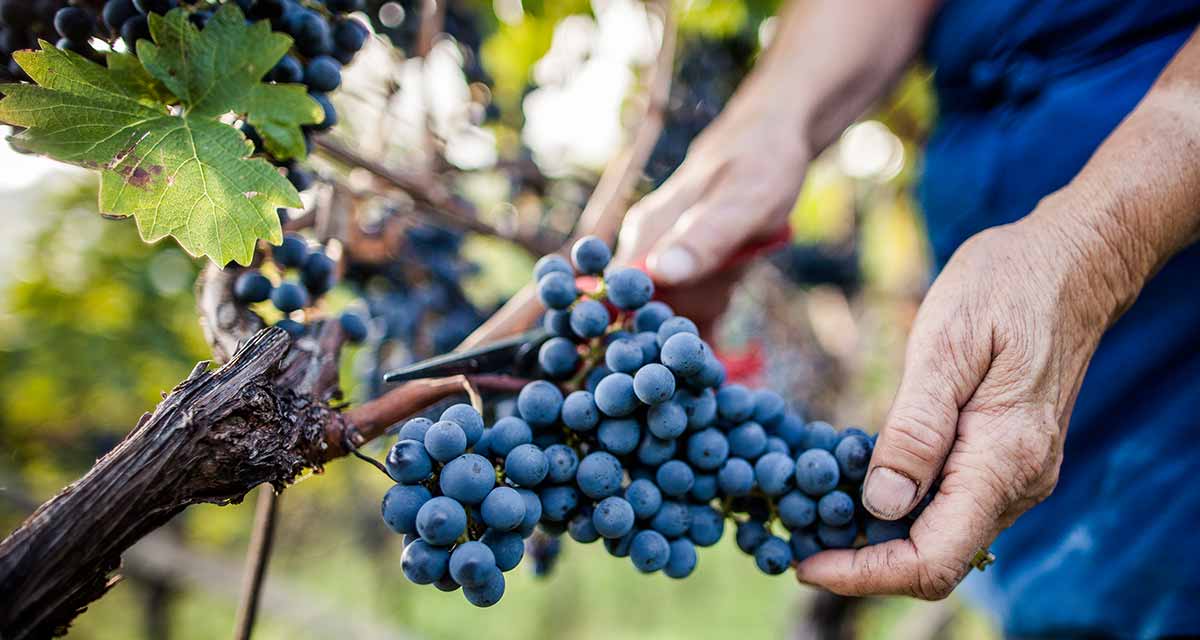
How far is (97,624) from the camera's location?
4824 mm

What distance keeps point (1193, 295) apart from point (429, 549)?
1405 mm

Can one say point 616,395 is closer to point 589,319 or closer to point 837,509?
point 589,319

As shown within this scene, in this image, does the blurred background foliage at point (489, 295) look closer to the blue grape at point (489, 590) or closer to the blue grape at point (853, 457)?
the blue grape at point (489, 590)

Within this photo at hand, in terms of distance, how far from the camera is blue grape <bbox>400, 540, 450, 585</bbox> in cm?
76

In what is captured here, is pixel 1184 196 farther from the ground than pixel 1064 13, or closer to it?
closer to it

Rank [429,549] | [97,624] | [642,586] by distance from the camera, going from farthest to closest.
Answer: [642,586], [97,624], [429,549]

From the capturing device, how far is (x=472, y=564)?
2.45 feet

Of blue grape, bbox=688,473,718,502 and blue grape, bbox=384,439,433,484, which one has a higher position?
blue grape, bbox=688,473,718,502

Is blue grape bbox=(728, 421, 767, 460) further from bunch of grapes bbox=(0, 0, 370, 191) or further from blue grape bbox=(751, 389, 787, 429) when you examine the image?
bunch of grapes bbox=(0, 0, 370, 191)

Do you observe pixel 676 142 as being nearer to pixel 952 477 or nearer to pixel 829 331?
pixel 952 477

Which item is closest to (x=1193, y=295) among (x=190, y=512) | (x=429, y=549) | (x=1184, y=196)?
(x=1184, y=196)

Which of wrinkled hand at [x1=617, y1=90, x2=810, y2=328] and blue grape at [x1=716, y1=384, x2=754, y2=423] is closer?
blue grape at [x1=716, y1=384, x2=754, y2=423]

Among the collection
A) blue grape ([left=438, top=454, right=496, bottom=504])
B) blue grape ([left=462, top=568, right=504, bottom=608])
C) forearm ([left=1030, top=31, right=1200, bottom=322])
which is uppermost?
forearm ([left=1030, top=31, right=1200, bottom=322])

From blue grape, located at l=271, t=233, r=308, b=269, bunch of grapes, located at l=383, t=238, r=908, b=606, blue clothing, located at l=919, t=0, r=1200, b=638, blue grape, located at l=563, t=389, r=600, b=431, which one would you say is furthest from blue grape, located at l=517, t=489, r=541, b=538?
blue clothing, located at l=919, t=0, r=1200, b=638
